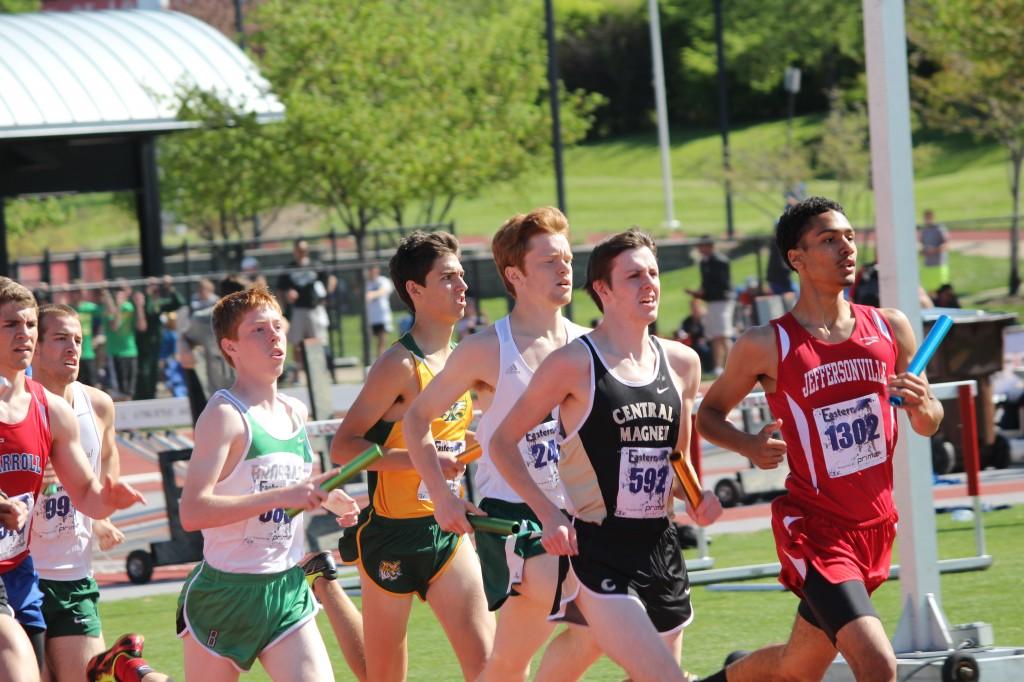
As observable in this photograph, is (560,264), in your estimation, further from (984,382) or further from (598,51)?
(598,51)

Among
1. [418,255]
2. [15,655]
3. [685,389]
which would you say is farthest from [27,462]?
[685,389]

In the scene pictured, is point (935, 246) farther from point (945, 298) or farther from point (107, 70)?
point (107, 70)

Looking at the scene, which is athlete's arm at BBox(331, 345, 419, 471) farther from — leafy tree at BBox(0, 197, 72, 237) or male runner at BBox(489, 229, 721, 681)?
leafy tree at BBox(0, 197, 72, 237)

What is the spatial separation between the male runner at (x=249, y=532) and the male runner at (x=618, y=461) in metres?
0.77

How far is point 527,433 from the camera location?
19.4ft

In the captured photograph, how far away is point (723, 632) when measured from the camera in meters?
9.11

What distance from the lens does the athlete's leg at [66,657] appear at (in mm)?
6324

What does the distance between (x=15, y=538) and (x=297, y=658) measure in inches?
47.9

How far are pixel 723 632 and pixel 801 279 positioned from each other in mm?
3481

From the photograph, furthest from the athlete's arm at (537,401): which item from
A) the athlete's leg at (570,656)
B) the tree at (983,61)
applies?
the tree at (983,61)

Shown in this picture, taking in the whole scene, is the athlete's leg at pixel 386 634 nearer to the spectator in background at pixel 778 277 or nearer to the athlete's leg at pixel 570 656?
the athlete's leg at pixel 570 656

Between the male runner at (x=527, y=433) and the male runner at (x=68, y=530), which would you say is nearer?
the male runner at (x=527, y=433)

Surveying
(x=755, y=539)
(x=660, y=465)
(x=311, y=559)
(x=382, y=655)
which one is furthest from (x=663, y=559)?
(x=755, y=539)

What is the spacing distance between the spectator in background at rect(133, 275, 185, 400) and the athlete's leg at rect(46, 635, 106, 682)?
16.4m
